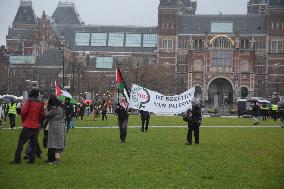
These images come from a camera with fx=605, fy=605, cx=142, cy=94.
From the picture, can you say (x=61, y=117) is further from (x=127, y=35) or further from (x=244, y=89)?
(x=127, y=35)

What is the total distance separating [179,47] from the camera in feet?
357

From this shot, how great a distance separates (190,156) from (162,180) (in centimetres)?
462

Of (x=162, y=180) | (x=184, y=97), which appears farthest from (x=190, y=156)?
(x=184, y=97)

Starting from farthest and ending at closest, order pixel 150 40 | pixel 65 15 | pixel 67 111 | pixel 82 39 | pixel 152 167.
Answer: pixel 65 15 < pixel 82 39 < pixel 150 40 < pixel 67 111 < pixel 152 167

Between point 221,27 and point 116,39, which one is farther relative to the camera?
point 116,39

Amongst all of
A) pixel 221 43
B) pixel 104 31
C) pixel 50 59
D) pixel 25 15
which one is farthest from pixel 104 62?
pixel 221 43

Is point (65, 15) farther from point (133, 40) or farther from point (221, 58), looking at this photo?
point (221, 58)

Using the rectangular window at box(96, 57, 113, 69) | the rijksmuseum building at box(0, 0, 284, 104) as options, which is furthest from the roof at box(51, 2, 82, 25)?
the rectangular window at box(96, 57, 113, 69)

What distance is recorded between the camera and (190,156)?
16578mm

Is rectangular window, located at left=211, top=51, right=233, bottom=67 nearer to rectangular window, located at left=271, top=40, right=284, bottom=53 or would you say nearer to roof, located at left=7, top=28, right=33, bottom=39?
rectangular window, located at left=271, top=40, right=284, bottom=53

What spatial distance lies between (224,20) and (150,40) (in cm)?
1744

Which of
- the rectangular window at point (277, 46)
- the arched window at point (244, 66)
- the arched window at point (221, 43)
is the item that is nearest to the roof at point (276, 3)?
the rectangular window at point (277, 46)

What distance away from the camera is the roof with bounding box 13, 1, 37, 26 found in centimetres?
12269

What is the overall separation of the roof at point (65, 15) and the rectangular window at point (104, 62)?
19.6m
